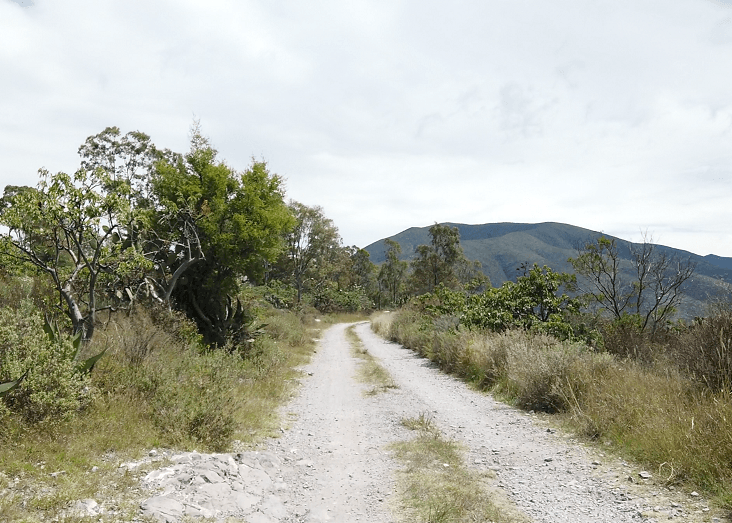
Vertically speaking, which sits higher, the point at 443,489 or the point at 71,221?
the point at 71,221

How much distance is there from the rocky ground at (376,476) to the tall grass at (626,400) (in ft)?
1.10

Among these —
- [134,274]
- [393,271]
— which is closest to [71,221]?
[134,274]

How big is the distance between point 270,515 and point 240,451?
1.82 meters

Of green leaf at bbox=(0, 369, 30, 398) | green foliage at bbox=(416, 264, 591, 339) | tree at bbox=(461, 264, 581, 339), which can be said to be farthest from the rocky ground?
tree at bbox=(461, 264, 581, 339)

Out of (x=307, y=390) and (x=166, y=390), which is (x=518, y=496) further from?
(x=307, y=390)

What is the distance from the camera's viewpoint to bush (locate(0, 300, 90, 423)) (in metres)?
4.62

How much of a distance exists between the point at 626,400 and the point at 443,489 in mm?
3545

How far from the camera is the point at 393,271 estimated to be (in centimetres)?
7300

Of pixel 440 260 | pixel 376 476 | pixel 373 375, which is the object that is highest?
pixel 440 260

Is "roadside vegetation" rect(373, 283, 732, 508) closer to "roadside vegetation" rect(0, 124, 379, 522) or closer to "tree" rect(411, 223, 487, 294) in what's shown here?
"roadside vegetation" rect(0, 124, 379, 522)

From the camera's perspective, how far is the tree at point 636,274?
65.4 ft

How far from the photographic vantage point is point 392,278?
240 feet

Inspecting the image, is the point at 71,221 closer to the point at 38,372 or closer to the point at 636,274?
the point at 38,372

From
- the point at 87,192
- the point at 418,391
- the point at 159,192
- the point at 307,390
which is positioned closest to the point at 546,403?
the point at 418,391
